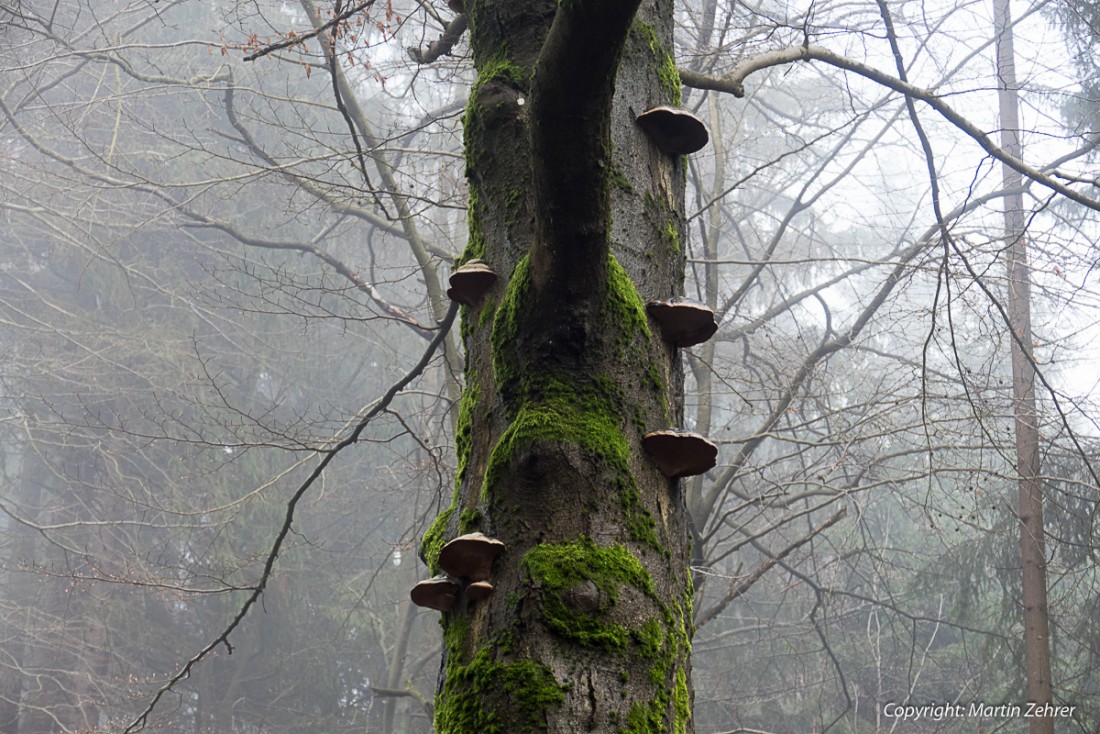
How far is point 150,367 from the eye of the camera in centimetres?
1683

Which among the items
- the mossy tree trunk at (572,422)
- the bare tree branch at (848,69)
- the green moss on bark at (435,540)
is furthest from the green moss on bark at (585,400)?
the bare tree branch at (848,69)

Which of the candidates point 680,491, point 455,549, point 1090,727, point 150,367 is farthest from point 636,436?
point 150,367

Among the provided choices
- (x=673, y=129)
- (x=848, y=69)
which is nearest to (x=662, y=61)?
(x=673, y=129)

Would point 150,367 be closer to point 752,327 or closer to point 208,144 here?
point 208,144

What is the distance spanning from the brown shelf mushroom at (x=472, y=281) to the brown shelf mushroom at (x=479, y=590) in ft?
2.16

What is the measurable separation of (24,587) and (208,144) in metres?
10.1

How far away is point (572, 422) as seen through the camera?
1546 millimetres

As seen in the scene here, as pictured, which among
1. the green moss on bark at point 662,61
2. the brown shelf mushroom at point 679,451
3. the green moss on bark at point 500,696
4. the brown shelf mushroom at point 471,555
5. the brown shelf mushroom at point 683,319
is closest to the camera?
the green moss on bark at point 500,696

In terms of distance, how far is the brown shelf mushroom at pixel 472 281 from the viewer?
183cm

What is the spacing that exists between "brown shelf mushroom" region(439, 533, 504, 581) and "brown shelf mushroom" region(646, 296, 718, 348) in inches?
22.4

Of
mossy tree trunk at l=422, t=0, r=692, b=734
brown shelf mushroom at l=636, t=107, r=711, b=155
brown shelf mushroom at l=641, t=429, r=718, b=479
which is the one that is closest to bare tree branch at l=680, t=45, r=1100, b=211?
brown shelf mushroom at l=636, t=107, r=711, b=155

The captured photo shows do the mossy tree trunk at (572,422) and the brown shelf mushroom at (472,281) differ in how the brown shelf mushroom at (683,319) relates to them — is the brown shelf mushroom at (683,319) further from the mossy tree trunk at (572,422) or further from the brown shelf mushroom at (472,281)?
the brown shelf mushroom at (472,281)

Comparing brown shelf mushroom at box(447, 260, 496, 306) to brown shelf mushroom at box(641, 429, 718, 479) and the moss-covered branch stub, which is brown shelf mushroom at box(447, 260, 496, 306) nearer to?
brown shelf mushroom at box(641, 429, 718, 479)

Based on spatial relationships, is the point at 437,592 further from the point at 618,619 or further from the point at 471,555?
the point at 618,619
